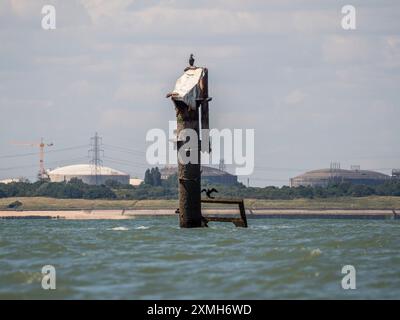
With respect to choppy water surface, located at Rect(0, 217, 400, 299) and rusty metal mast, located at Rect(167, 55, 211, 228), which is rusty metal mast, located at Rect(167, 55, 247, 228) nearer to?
rusty metal mast, located at Rect(167, 55, 211, 228)

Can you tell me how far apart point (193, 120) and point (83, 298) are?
79.8 feet

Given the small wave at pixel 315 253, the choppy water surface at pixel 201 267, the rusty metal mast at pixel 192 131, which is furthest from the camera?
the rusty metal mast at pixel 192 131

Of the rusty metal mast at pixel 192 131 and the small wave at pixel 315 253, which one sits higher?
the rusty metal mast at pixel 192 131

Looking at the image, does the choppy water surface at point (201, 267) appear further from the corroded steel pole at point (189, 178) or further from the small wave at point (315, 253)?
the corroded steel pole at point (189, 178)

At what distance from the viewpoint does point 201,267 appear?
3859cm

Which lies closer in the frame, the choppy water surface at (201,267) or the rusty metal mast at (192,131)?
the choppy water surface at (201,267)

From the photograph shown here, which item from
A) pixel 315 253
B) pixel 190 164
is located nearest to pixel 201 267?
pixel 315 253

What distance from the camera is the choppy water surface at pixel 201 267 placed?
33.5 meters

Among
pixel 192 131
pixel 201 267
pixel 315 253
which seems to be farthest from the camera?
pixel 192 131

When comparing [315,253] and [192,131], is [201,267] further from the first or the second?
[192,131]

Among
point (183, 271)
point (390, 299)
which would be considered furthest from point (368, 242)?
point (390, 299)

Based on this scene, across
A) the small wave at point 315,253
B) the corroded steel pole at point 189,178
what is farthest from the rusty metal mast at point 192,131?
the small wave at point 315,253
